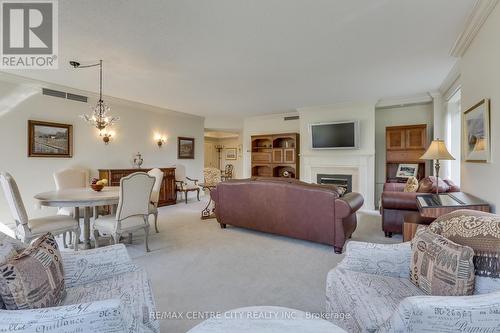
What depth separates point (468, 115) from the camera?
9.69 feet

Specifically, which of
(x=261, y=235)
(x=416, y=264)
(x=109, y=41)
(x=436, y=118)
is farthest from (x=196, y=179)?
(x=416, y=264)

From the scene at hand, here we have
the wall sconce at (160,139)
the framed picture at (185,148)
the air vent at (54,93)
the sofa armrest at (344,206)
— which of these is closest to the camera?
the sofa armrest at (344,206)

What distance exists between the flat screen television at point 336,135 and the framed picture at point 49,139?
18.2 ft

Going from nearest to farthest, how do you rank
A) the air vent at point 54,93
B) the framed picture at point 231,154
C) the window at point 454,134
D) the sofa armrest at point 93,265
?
the sofa armrest at point 93,265
the air vent at point 54,93
the window at point 454,134
the framed picture at point 231,154

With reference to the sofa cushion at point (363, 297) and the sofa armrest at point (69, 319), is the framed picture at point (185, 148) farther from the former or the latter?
the sofa armrest at point (69, 319)

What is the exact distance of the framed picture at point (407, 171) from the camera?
5.78 metres

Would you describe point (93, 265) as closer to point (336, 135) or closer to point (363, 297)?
point (363, 297)

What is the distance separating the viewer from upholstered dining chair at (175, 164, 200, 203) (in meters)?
6.92

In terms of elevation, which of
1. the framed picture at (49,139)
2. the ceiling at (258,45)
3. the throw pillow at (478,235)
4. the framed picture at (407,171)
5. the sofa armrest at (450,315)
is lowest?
the sofa armrest at (450,315)

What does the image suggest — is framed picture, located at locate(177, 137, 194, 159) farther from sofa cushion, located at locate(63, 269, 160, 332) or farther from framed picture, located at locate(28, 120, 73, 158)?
sofa cushion, located at locate(63, 269, 160, 332)

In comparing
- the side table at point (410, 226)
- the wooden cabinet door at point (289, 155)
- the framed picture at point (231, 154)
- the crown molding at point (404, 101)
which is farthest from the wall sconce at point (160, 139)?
the side table at point (410, 226)

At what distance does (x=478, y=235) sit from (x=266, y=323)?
3.90 ft

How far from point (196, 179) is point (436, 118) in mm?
6260

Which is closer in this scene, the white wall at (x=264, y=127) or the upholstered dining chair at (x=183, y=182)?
the upholstered dining chair at (x=183, y=182)
